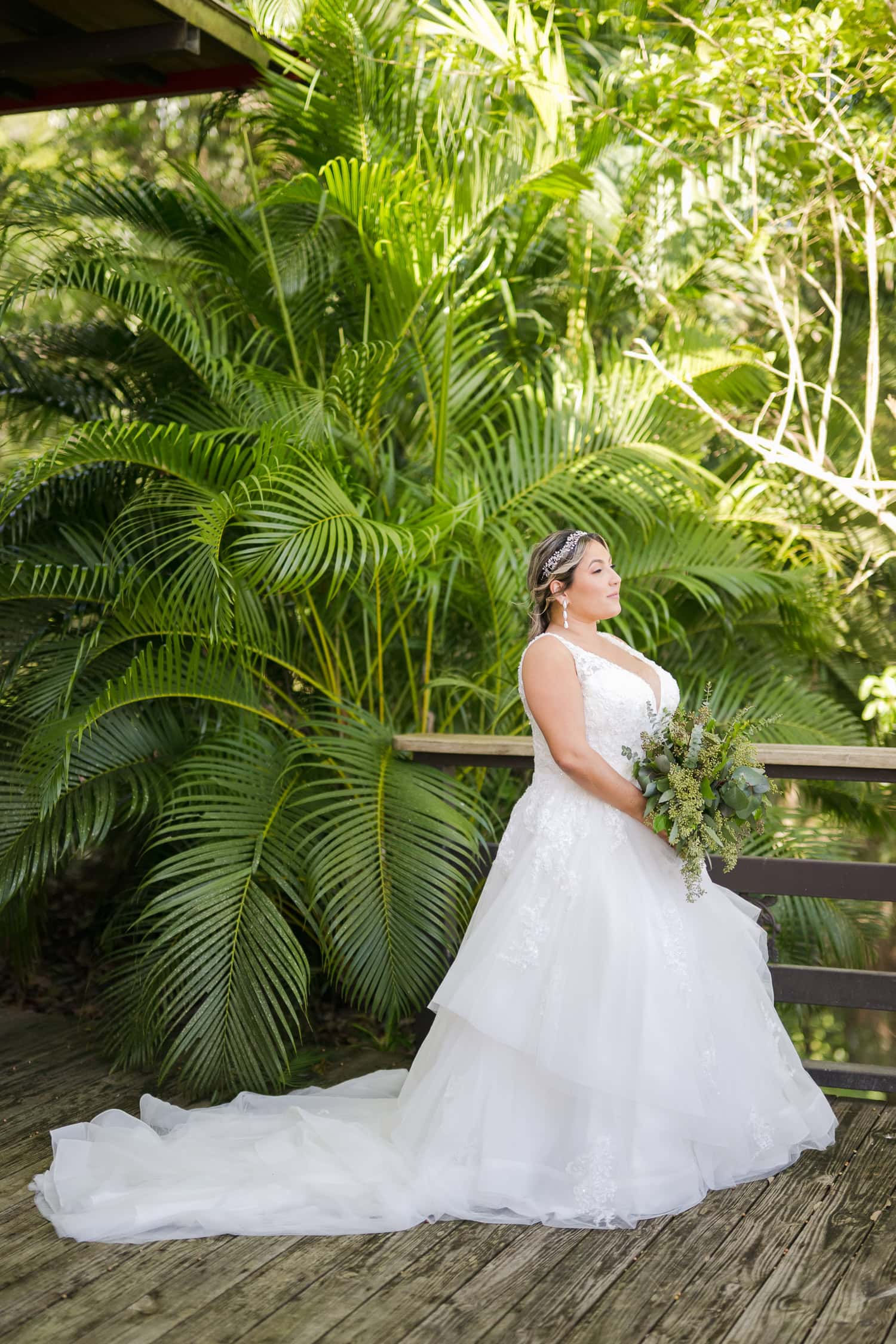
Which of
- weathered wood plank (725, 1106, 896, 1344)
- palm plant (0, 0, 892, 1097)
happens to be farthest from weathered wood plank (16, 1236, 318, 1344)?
weathered wood plank (725, 1106, 896, 1344)

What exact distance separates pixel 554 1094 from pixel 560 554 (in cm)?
152

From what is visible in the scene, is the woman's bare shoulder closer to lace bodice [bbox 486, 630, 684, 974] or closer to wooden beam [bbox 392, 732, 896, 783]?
lace bodice [bbox 486, 630, 684, 974]

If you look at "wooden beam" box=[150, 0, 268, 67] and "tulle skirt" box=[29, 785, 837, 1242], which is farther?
"wooden beam" box=[150, 0, 268, 67]

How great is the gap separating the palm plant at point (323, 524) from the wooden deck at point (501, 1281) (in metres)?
0.93

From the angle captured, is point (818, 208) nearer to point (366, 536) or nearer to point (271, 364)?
point (271, 364)

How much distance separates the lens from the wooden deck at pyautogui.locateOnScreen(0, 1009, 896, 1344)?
2.68 metres

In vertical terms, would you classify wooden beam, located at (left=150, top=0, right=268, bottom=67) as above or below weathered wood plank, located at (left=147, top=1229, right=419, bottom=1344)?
above

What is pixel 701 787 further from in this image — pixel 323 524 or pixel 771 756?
pixel 323 524

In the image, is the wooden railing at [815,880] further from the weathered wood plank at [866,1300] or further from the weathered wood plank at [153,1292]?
the weathered wood plank at [153,1292]

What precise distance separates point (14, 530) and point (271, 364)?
1403 millimetres

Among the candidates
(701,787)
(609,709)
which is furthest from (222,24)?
(701,787)

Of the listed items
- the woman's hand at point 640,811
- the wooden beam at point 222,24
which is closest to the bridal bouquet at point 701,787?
the woman's hand at point 640,811

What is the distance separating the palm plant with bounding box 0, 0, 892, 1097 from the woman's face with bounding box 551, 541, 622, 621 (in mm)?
751

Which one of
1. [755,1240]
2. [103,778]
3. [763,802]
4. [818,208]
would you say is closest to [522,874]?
[763,802]
